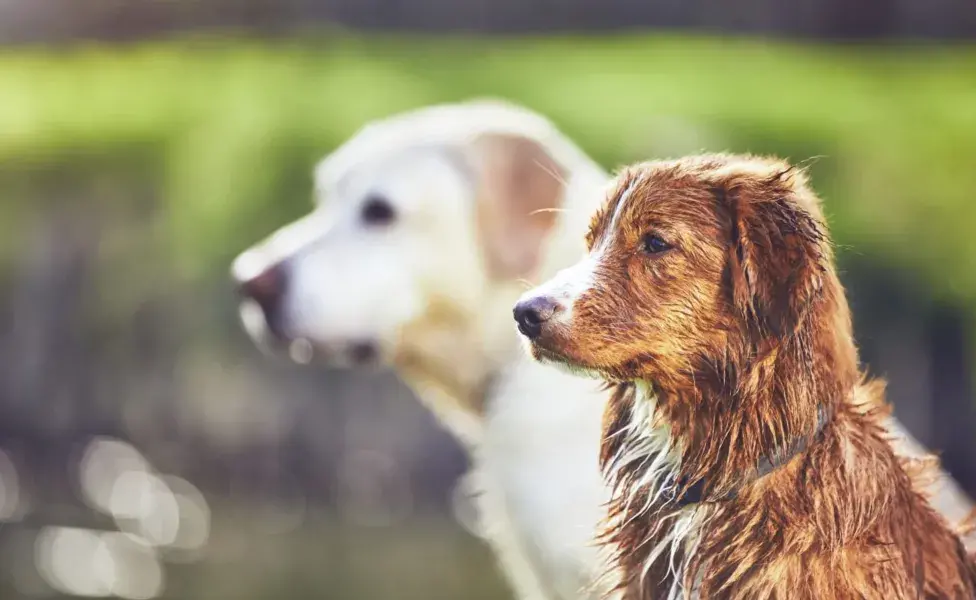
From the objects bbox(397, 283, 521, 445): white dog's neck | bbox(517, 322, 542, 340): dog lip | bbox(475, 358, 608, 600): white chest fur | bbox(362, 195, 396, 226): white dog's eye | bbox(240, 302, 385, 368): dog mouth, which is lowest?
bbox(517, 322, 542, 340): dog lip

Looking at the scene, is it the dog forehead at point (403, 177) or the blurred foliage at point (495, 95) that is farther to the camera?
the blurred foliage at point (495, 95)

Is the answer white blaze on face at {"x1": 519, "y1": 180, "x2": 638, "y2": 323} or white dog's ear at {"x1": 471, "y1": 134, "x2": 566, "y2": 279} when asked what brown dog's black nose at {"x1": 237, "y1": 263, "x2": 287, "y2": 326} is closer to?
white dog's ear at {"x1": 471, "y1": 134, "x2": 566, "y2": 279}

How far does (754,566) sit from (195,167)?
6.69 feet

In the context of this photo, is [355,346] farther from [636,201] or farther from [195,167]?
[195,167]

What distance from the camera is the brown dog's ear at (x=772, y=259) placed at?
2.18ft

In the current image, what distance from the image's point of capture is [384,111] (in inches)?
81.7

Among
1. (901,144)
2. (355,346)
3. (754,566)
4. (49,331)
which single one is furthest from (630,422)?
(49,331)

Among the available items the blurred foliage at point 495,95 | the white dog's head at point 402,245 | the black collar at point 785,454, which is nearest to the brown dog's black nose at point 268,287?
the white dog's head at point 402,245

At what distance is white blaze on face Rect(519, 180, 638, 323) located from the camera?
68cm

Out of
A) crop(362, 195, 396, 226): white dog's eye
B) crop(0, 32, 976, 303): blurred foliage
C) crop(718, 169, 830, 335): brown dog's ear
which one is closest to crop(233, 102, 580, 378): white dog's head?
crop(362, 195, 396, 226): white dog's eye

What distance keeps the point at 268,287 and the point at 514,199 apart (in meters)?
0.28

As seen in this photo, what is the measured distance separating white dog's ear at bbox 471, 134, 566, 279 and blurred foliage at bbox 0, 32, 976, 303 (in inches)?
9.7

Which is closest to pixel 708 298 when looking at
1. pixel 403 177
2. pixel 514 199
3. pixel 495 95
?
pixel 514 199

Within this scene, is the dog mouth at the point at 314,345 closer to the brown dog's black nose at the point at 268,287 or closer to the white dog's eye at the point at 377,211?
the brown dog's black nose at the point at 268,287
